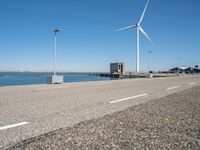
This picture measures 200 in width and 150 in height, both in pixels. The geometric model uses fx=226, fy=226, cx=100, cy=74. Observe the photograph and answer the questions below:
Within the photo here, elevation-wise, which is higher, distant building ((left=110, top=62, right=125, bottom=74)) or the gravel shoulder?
distant building ((left=110, top=62, right=125, bottom=74))

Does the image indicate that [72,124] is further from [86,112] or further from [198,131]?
[198,131]

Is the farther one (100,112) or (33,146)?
(100,112)

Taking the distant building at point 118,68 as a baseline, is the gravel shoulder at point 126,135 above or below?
below

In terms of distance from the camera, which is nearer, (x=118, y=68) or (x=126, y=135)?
(x=126, y=135)

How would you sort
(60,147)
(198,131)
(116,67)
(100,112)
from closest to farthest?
(60,147) < (198,131) < (100,112) < (116,67)

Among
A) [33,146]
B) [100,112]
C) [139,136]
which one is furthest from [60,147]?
[100,112]

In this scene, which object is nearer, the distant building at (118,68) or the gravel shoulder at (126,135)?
the gravel shoulder at (126,135)

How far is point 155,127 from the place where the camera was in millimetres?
5496

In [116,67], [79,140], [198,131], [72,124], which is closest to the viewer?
[79,140]

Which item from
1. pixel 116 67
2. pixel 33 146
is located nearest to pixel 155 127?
pixel 33 146

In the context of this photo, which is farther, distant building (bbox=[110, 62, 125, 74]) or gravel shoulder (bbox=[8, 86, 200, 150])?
distant building (bbox=[110, 62, 125, 74])

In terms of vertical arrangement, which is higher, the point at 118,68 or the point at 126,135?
the point at 118,68

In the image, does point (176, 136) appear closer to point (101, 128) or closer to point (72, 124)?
point (101, 128)

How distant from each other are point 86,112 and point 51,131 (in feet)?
8.27
